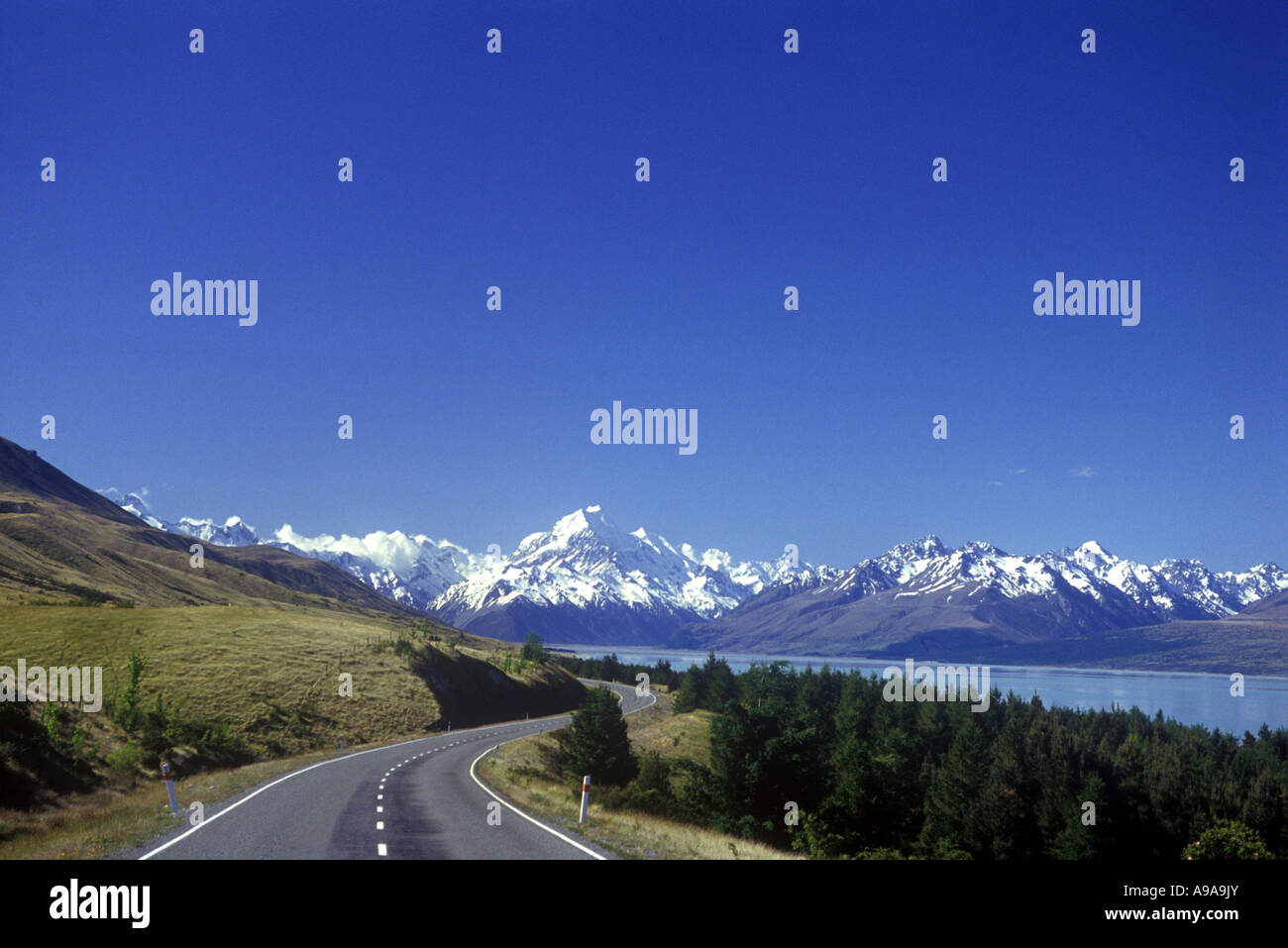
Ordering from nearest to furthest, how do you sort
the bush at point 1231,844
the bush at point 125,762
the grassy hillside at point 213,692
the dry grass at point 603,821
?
the dry grass at point 603,821 → the grassy hillside at point 213,692 → the bush at point 125,762 → the bush at point 1231,844

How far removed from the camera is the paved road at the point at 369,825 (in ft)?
53.4

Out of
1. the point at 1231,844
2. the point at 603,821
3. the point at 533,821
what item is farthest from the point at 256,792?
the point at 1231,844

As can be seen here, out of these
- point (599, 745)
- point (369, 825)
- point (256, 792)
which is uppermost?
point (369, 825)

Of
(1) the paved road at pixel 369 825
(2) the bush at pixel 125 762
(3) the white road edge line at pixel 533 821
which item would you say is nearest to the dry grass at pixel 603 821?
(3) the white road edge line at pixel 533 821

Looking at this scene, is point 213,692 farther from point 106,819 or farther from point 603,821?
point 603,821

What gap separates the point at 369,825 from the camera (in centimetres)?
1986

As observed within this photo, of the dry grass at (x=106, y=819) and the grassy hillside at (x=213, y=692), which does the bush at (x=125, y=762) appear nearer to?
Result: the grassy hillside at (x=213, y=692)

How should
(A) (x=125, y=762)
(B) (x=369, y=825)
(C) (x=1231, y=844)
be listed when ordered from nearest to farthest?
(B) (x=369, y=825) < (A) (x=125, y=762) < (C) (x=1231, y=844)

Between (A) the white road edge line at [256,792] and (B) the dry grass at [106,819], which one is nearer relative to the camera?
(A) the white road edge line at [256,792]

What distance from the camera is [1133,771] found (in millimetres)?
99875

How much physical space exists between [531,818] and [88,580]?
160635 millimetres
